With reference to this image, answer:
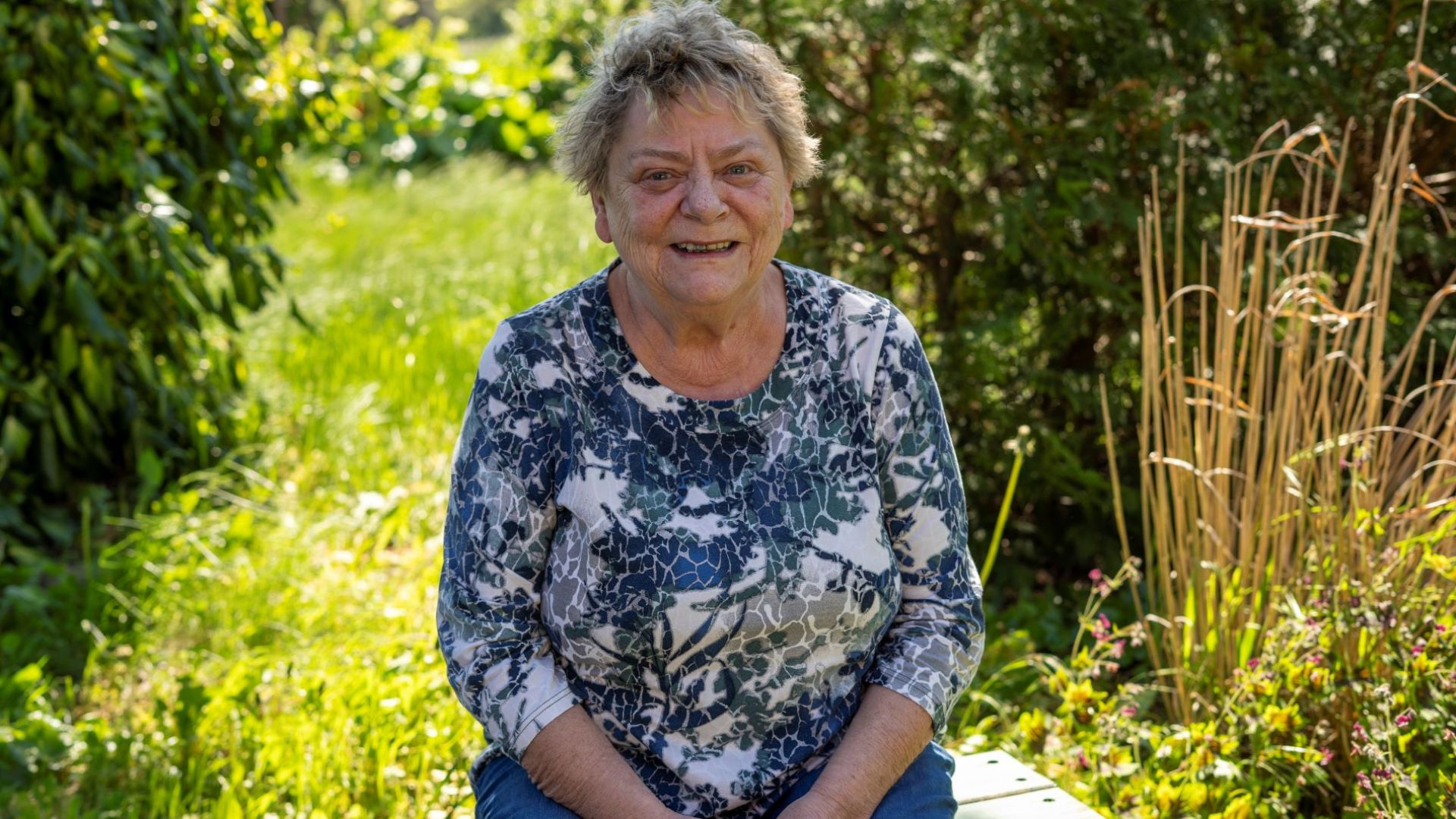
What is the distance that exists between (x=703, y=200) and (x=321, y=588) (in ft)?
7.07

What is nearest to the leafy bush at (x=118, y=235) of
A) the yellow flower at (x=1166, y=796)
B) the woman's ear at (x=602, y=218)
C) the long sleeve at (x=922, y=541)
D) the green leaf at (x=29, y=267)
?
the green leaf at (x=29, y=267)

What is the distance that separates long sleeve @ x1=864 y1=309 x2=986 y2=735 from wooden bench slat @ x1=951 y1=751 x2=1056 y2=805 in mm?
197

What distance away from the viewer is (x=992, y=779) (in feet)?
7.54

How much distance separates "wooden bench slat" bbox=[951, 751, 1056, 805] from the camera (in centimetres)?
224

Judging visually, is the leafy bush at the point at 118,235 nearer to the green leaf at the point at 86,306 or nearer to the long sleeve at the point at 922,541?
the green leaf at the point at 86,306

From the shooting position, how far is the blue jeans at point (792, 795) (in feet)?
6.46

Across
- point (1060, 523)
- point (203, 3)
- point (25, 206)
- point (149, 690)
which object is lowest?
point (1060, 523)

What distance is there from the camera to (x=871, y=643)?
206 centimetres

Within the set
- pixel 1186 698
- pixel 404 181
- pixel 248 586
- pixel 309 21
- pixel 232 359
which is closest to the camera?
pixel 1186 698

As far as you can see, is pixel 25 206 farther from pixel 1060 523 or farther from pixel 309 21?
pixel 309 21

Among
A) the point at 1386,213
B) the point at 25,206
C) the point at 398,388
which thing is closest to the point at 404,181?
the point at 398,388

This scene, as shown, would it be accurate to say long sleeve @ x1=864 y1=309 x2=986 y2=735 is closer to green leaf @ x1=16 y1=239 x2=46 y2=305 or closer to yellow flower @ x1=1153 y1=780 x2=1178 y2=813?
yellow flower @ x1=1153 y1=780 x2=1178 y2=813

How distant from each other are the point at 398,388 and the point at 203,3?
1.39m

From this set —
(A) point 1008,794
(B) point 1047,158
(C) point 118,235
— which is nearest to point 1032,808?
(A) point 1008,794
